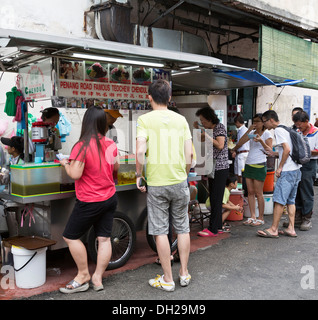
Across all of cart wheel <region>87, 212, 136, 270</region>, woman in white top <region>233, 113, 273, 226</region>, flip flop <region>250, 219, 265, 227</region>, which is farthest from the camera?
flip flop <region>250, 219, 265, 227</region>

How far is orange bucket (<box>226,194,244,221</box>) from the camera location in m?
7.46

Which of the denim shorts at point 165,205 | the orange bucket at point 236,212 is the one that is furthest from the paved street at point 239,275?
the orange bucket at point 236,212

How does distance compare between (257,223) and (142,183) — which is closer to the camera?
(142,183)

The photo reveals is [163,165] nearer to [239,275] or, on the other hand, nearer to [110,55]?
[239,275]

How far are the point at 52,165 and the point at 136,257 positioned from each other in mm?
1759

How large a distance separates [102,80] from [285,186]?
10.7 feet

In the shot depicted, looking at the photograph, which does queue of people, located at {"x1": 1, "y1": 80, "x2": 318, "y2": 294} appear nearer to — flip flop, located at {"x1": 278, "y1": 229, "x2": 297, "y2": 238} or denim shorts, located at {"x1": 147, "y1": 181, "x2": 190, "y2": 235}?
denim shorts, located at {"x1": 147, "y1": 181, "x2": 190, "y2": 235}

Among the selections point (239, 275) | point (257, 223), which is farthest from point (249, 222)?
point (239, 275)

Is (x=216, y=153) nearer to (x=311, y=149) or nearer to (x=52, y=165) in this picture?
(x=311, y=149)

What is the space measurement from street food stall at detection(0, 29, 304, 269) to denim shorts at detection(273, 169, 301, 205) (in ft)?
5.13

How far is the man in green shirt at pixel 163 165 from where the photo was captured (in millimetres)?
4133

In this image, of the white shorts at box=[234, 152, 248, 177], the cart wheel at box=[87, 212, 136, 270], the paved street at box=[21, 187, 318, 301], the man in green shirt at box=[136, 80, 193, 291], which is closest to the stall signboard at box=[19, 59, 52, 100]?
the man in green shirt at box=[136, 80, 193, 291]

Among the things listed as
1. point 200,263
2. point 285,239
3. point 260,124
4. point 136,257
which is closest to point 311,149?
point 260,124

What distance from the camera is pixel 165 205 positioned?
420 centimetres
